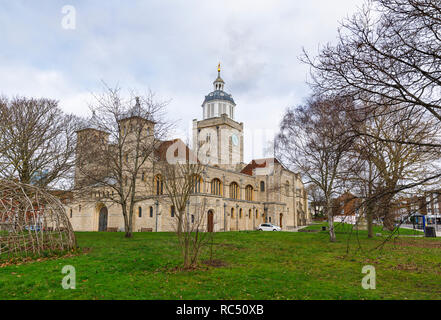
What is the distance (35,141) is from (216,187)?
78.8 feet

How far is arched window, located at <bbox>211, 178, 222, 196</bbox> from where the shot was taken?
3987 centimetres

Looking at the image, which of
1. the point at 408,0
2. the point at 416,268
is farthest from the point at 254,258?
the point at 408,0

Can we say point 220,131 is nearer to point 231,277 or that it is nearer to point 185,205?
point 185,205

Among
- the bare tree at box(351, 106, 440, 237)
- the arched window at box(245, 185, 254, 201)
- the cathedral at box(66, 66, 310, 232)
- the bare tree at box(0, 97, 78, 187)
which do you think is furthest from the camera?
the arched window at box(245, 185, 254, 201)

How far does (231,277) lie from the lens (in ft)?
32.3

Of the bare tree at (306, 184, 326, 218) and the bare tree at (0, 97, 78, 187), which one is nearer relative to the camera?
the bare tree at (0, 97, 78, 187)

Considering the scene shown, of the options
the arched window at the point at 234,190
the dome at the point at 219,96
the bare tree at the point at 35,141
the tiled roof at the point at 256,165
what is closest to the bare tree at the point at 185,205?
the bare tree at the point at 35,141

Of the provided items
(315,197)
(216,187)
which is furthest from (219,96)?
(315,197)

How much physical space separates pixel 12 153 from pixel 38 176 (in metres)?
2.31

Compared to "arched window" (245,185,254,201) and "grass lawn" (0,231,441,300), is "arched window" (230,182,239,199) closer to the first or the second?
"arched window" (245,185,254,201)

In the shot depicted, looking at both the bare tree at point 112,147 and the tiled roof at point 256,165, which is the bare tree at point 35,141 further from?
the tiled roof at point 256,165

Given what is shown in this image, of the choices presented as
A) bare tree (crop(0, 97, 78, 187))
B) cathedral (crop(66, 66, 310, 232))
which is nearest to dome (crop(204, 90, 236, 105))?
cathedral (crop(66, 66, 310, 232))

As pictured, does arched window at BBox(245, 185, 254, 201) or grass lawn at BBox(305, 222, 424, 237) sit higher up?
arched window at BBox(245, 185, 254, 201)
